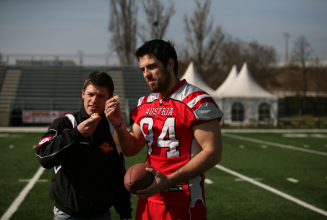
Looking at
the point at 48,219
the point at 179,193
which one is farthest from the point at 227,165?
the point at 179,193

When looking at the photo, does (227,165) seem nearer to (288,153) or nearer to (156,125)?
(288,153)

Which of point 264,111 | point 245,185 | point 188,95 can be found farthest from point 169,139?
point 264,111

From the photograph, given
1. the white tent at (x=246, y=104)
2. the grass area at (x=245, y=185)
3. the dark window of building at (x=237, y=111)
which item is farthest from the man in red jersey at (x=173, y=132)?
the dark window of building at (x=237, y=111)

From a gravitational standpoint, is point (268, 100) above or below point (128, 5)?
below

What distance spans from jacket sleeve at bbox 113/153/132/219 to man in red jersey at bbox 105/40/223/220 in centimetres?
24

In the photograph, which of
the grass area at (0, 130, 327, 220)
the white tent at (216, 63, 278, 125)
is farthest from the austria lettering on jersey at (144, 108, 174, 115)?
the white tent at (216, 63, 278, 125)

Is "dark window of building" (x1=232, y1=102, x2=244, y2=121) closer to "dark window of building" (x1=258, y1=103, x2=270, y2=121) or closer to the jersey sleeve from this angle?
"dark window of building" (x1=258, y1=103, x2=270, y2=121)

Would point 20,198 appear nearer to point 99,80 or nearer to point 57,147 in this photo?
point 57,147

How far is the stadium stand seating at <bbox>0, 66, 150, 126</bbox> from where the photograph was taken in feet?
73.2

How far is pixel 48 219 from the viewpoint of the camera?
434cm

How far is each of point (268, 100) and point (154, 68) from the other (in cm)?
2148

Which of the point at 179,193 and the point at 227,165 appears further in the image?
the point at 227,165

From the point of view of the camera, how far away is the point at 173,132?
7.43 ft

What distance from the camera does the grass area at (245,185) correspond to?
15.6ft
